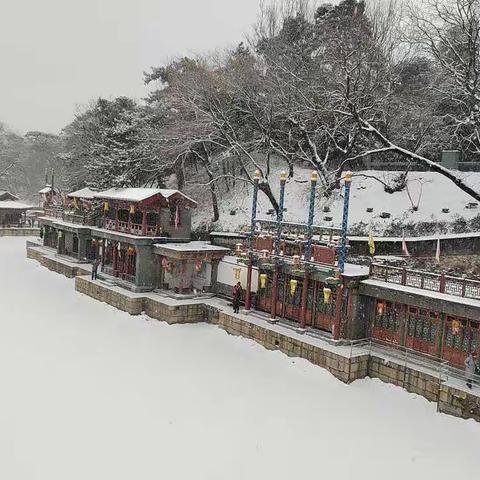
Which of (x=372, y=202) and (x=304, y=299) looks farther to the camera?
(x=372, y=202)

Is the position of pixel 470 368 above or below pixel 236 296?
below

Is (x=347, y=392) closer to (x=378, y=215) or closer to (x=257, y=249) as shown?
(x=257, y=249)

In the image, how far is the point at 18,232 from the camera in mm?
52062

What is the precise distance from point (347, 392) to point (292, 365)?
266cm

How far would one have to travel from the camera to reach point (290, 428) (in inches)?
559

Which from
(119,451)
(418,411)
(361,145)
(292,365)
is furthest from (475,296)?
(361,145)

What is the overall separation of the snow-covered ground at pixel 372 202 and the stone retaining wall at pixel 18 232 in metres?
22.1

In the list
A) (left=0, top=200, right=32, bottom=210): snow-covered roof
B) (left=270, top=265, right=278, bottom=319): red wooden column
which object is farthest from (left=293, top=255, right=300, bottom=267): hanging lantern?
(left=0, top=200, right=32, bottom=210): snow-covered roof

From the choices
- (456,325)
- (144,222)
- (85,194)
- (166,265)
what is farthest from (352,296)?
(85,194)

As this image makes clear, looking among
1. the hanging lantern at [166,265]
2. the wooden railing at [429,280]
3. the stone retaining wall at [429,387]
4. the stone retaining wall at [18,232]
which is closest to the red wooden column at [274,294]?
the wooden railing at [429,280]

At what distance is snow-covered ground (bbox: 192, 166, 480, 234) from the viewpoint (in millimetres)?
31641

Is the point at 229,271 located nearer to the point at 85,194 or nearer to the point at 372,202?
the point at 372,202

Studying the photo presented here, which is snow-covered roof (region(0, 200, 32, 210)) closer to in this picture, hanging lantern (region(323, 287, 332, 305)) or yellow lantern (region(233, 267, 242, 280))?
yellow lantern (region(233, 267, 242, 280))

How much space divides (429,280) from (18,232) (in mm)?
45659
